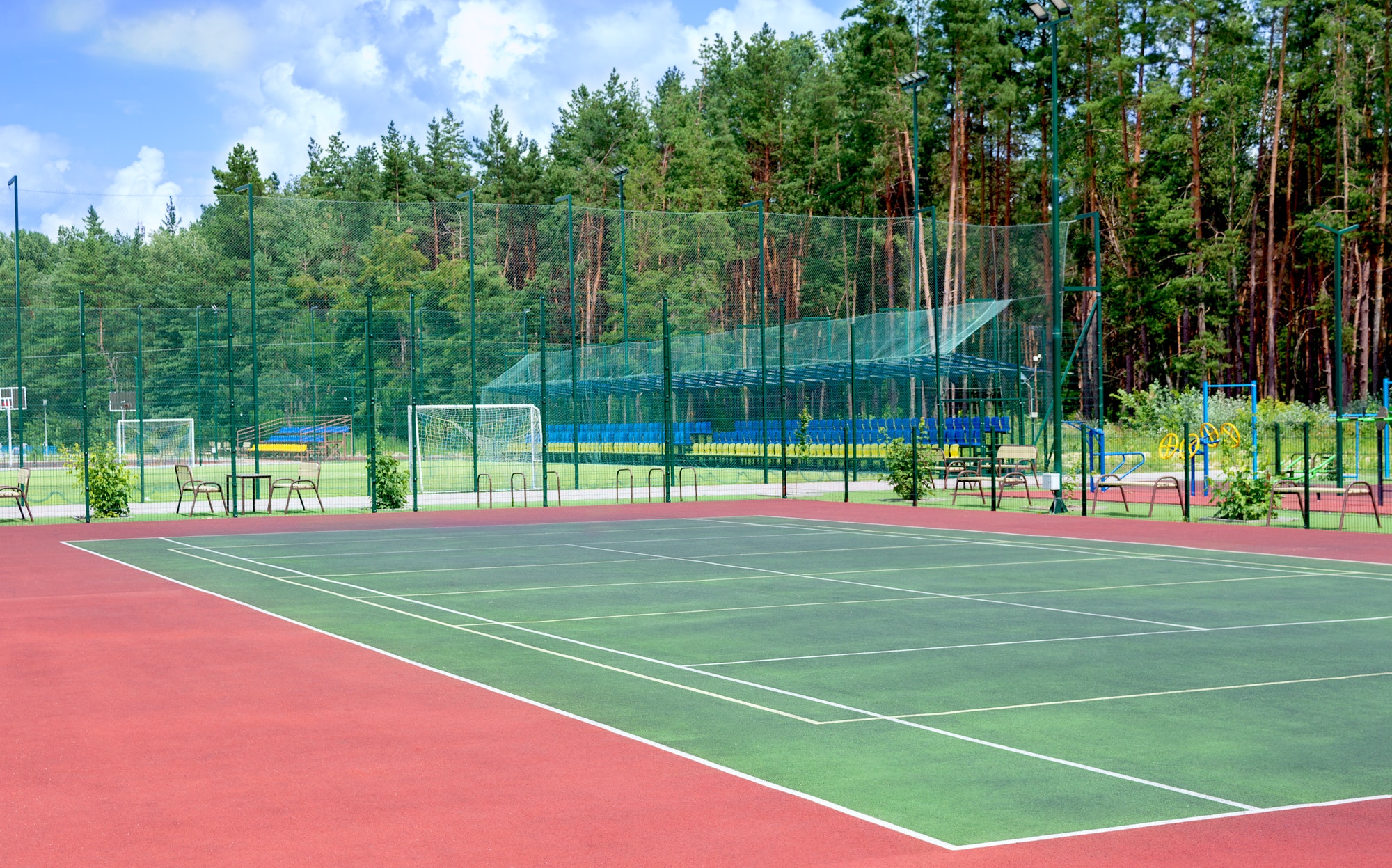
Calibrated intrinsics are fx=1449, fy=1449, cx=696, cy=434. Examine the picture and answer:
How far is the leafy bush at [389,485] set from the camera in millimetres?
24594

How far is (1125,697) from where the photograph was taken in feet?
24.4

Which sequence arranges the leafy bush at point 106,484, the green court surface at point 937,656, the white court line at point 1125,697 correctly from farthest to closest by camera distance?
the leafy bush at point 106,484, the white court line at point 1125,697, the green court surface at point 937,656

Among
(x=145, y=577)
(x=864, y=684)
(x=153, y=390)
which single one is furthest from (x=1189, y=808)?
(x=153, y=390)

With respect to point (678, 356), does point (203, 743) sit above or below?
below

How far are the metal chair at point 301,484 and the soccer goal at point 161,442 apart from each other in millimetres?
4526

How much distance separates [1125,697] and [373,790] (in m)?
3.89

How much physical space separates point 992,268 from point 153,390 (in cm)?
2186

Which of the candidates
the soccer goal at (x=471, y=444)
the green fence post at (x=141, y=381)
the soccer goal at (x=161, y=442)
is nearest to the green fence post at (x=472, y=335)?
the soccer goal at (x=471, y=444)

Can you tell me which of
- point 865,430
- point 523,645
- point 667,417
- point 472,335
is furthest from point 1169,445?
point 523,645

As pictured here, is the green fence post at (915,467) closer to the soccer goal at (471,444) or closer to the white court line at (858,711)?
the soccer goal at (471,444)

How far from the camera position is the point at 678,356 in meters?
37.0

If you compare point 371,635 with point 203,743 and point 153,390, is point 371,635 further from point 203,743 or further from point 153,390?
point 153,390

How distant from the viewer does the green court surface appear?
5723mm

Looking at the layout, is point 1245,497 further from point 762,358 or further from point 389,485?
point 389,485
